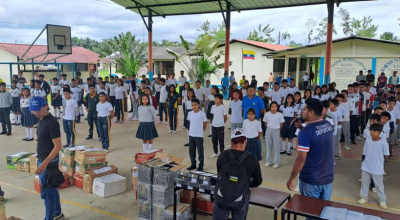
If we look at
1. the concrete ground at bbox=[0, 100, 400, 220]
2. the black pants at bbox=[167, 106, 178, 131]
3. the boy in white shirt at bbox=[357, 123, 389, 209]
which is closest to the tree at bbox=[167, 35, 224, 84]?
the black pants at bbox=[167, 106, 178, 131]

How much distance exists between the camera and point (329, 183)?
378cm

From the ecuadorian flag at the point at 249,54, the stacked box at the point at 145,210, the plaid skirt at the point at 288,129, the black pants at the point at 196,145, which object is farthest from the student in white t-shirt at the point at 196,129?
the ecuadorian flag at the point at 249,54

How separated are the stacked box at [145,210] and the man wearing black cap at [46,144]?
1.21m

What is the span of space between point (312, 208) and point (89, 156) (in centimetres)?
409

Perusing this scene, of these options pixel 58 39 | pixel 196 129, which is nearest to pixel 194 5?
pixel 58 39

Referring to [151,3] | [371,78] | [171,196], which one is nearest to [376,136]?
[171,196]

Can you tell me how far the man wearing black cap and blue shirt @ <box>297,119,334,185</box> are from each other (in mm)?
3092

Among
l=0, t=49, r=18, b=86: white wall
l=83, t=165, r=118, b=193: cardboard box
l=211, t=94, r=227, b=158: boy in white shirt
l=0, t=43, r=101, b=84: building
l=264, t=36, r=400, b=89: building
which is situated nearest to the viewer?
l=83, t=165, r=118, b=193: cardboard box

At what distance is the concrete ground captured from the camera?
16.6ft

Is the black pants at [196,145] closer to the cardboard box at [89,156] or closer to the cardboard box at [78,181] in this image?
the cardboard box at [89,156]

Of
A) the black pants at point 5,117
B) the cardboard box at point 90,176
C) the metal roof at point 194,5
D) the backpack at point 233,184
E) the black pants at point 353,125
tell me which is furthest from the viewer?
the metal roof at point 194,5

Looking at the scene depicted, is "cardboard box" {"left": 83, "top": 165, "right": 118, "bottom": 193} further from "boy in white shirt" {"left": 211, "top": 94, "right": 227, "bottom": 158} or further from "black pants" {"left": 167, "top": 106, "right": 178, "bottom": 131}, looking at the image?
"black pants" {"left": 167, "top": 106, "right": 178, "bottom": 131}

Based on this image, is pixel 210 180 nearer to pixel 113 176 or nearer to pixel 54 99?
pixel 113 176

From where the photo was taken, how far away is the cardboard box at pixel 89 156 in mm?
5852
